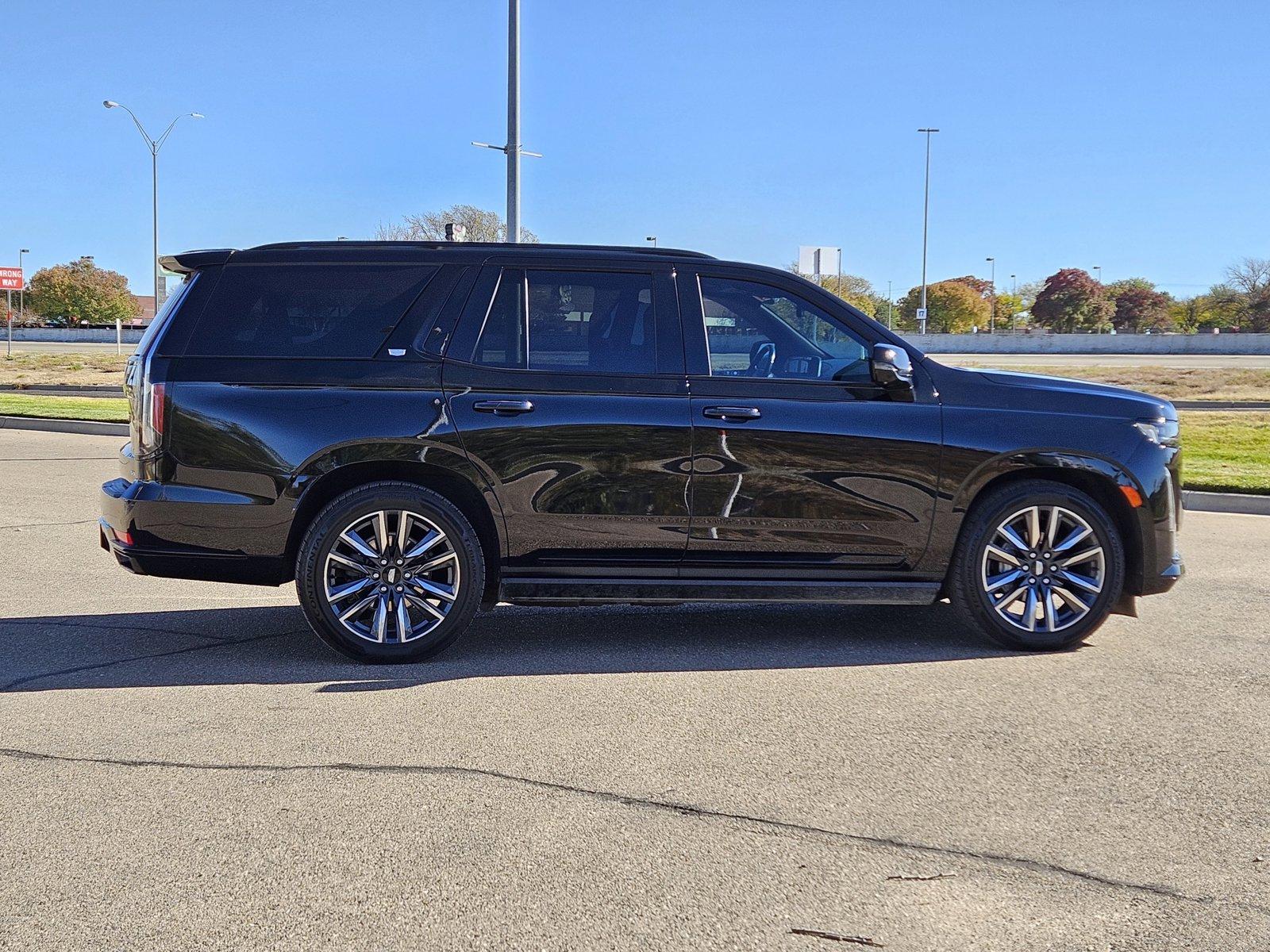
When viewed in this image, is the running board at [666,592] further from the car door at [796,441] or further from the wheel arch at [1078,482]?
the wheel arch at [1078,482]

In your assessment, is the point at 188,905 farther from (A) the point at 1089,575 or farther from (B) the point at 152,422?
(A) the point at 1089,575

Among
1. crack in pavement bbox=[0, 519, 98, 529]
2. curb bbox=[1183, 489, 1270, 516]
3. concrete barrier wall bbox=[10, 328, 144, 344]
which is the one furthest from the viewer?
concrete barrier wall bbox=[10, 328, 144, 344]

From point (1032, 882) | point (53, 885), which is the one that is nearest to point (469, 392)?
point (53, 885)

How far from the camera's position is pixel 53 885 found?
11.0ft

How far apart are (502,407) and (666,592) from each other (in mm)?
1149

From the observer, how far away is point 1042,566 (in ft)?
20.0

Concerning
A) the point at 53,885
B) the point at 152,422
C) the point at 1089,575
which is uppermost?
the point at 152,422

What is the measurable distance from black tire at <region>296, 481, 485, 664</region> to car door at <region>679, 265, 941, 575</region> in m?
1.05

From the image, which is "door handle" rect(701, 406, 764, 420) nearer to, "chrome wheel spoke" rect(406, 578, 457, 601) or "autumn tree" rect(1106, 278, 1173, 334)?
A: "chrome wheel spoke" rect(406, 578, 457, 601)

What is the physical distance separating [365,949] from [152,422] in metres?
3.48

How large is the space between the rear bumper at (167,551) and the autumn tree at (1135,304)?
10973 cm

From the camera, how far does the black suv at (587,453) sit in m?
5.79

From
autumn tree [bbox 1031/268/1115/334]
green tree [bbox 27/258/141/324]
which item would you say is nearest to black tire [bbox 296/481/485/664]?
autumn tree [bbox 1031/268/1115/334]

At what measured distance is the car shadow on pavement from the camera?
18.5ft
